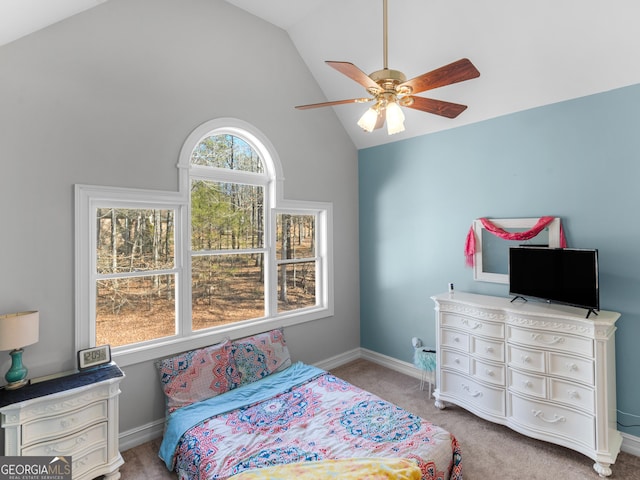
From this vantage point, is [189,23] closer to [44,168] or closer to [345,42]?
[345,42]

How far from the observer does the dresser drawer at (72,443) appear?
191 centimetres

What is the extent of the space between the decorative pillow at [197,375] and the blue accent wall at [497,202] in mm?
2075

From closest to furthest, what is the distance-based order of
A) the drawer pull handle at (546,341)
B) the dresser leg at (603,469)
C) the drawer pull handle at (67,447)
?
1. the drawer pull handle at (67,447)
2. the dresser leg at (603,469)
3. the drawer pull handle at (546,341)

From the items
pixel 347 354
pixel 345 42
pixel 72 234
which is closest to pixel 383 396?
pixel 347 354

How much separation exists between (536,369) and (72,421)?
3.26m

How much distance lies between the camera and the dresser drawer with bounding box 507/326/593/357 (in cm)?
231

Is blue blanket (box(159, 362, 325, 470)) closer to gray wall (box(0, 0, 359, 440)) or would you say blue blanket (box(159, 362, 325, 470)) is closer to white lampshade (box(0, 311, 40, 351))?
gray wall (box(0, 0, 359, 440))

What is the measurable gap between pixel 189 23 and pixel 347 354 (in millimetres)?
3990

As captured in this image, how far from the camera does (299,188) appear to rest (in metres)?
3.73

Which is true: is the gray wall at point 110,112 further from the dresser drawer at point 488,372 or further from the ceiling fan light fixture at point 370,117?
the dresser drawer at point 488,372

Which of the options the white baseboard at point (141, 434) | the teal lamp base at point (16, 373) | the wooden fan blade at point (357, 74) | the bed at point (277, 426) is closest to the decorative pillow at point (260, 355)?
the bed at point (277, 426)

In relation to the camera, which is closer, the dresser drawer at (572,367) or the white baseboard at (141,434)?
the dresser drawer at (572,367)

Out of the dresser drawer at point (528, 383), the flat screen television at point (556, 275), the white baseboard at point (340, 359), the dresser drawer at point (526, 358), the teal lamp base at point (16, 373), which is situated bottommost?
the white baseboard at point (340, 359)

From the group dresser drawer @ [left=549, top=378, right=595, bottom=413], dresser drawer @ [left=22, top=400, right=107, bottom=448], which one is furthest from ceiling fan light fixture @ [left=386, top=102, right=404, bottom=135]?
dresser drawer @ [left=22, top=400, right=107, bottom=448]
